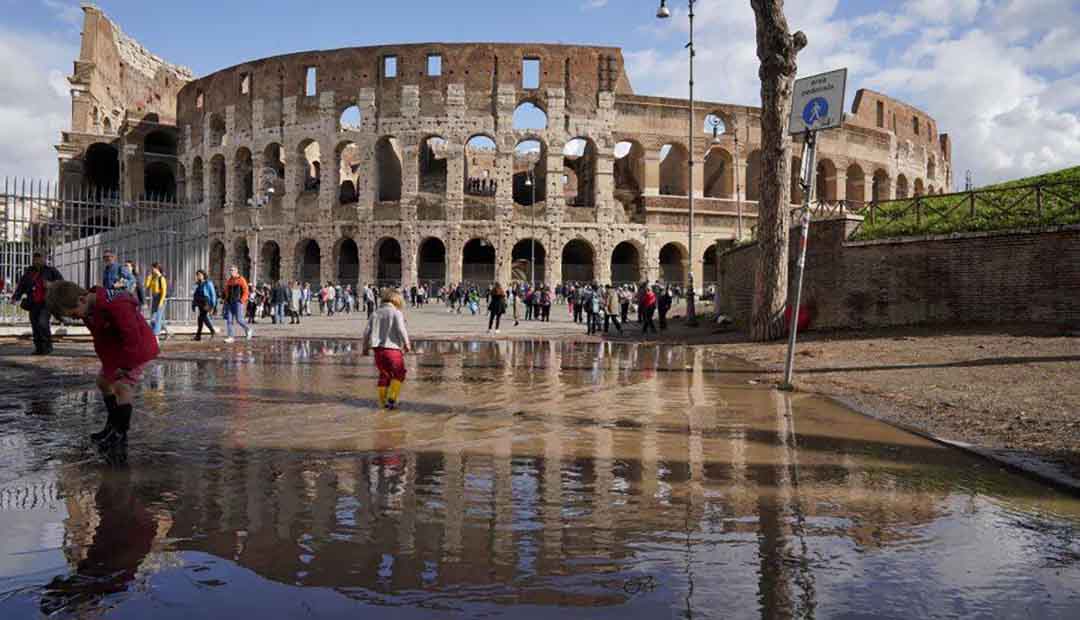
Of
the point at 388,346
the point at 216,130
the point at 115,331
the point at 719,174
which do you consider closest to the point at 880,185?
the point at 719,174

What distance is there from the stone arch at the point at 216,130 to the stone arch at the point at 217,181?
83 centimetres

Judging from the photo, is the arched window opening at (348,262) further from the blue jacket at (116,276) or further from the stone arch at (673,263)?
the blue jacket at (116,276)

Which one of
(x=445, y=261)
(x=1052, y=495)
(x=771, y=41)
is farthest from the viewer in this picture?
A: (x=445, y=261)

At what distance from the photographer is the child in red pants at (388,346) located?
7.17 m

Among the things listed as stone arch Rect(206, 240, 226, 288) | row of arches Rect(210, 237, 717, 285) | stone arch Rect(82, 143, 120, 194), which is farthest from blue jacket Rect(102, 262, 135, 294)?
stone arch Rect(82, 143, 120, 194)

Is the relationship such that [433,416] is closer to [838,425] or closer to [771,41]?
[838,425]

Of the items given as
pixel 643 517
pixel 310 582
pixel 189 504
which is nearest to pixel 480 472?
pixel 643 517

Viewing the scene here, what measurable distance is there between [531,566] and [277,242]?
4102 centimetres

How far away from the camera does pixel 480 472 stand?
4625 millimetres

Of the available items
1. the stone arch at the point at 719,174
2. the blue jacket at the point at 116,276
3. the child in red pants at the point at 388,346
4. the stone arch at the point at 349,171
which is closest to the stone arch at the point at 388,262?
the stone arch at the point at 349,171

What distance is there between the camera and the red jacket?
5.23 metres

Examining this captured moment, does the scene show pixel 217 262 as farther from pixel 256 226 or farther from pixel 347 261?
pixel 347 261

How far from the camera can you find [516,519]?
144 inches

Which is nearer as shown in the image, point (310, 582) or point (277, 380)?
point (310, 582)
